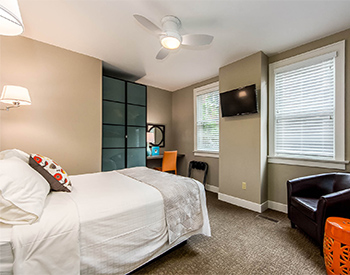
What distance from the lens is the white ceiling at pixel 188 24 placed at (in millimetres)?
1875

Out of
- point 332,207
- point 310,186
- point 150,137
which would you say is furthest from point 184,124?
point 332,207

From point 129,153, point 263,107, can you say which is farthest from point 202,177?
point 263,107

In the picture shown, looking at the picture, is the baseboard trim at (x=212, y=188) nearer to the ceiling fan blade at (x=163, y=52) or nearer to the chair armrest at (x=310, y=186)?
the chair armrest at (x=310, y=186)

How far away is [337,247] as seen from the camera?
1413mm

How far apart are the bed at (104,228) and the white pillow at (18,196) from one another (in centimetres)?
4

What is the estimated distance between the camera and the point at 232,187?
3287 mm

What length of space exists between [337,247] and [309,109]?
6.42ft

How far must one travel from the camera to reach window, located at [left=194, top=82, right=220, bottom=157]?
401 cm

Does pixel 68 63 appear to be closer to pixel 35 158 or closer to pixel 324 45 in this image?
pixel 35 158

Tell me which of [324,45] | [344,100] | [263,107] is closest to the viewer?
[344,100]

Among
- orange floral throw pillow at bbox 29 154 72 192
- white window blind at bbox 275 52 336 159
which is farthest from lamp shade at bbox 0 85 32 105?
white window blind at bbox 275 52 336 159

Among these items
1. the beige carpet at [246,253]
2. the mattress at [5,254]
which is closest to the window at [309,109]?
the beige carpet at [246,253]

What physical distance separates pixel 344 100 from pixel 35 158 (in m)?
3.84

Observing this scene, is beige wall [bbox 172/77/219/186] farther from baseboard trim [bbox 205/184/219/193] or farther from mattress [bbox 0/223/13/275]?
mattress [bbox 0/223/13/275]
